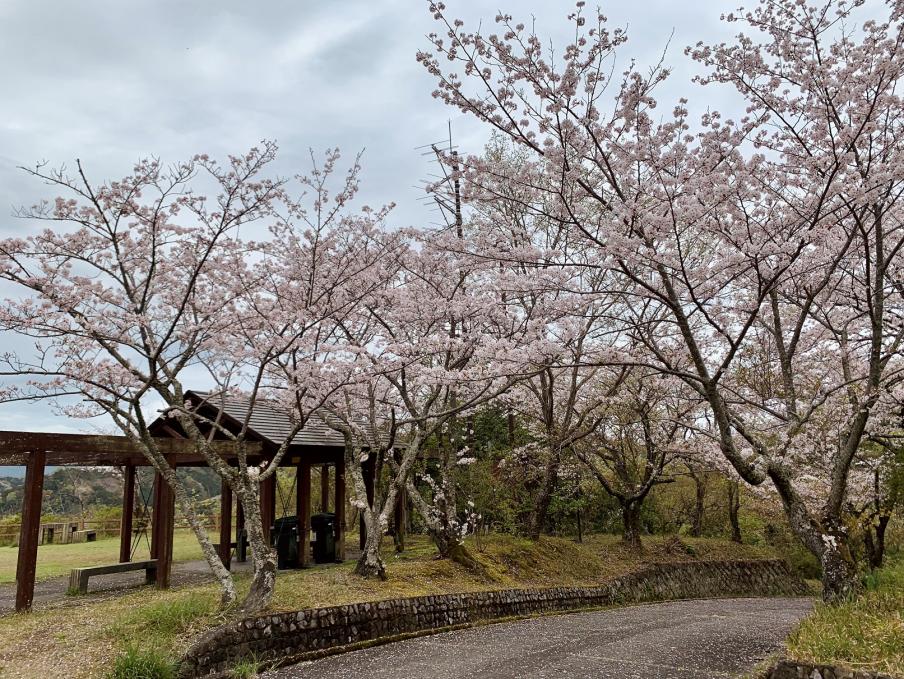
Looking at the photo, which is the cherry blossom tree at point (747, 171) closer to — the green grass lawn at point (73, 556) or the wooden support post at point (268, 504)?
the wooden support post at point (268, 504)

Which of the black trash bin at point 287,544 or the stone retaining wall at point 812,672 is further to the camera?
the black trash bin at point 287,544

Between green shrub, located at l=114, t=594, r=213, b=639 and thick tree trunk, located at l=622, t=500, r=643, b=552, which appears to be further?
thick tree trunk, located at l=622, t=500, r=643, b=552

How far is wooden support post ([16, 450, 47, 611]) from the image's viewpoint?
759 centimetres

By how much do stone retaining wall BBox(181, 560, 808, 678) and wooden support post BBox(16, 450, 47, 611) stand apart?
10.4ft

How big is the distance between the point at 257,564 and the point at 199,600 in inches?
34.4

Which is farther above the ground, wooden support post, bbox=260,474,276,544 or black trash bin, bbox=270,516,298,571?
wooden support post, bbox=260,474,276,544

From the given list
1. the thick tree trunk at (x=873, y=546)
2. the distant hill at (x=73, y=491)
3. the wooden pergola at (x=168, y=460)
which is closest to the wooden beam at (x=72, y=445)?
the wooden pergola at (x=168, y=460)

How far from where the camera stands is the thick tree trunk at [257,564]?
22.1ft

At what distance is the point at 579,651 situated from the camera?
6.62 m

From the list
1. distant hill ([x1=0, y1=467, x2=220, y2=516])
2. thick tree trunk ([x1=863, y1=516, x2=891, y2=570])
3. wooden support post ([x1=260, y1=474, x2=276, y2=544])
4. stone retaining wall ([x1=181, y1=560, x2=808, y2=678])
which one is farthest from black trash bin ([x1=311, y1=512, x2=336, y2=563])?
distant hill ([x1=0, y1=467, x2=220, y2=516])

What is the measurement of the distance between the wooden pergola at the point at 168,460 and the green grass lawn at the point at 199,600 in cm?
78

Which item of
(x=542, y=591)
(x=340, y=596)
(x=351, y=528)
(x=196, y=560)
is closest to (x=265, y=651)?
(x=340, y=596)

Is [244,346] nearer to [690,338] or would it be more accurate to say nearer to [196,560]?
[690,338]

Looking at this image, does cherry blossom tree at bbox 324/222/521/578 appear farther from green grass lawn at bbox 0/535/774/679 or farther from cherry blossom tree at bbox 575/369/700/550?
cherry blossom tree at bbox 575/369/700/550
